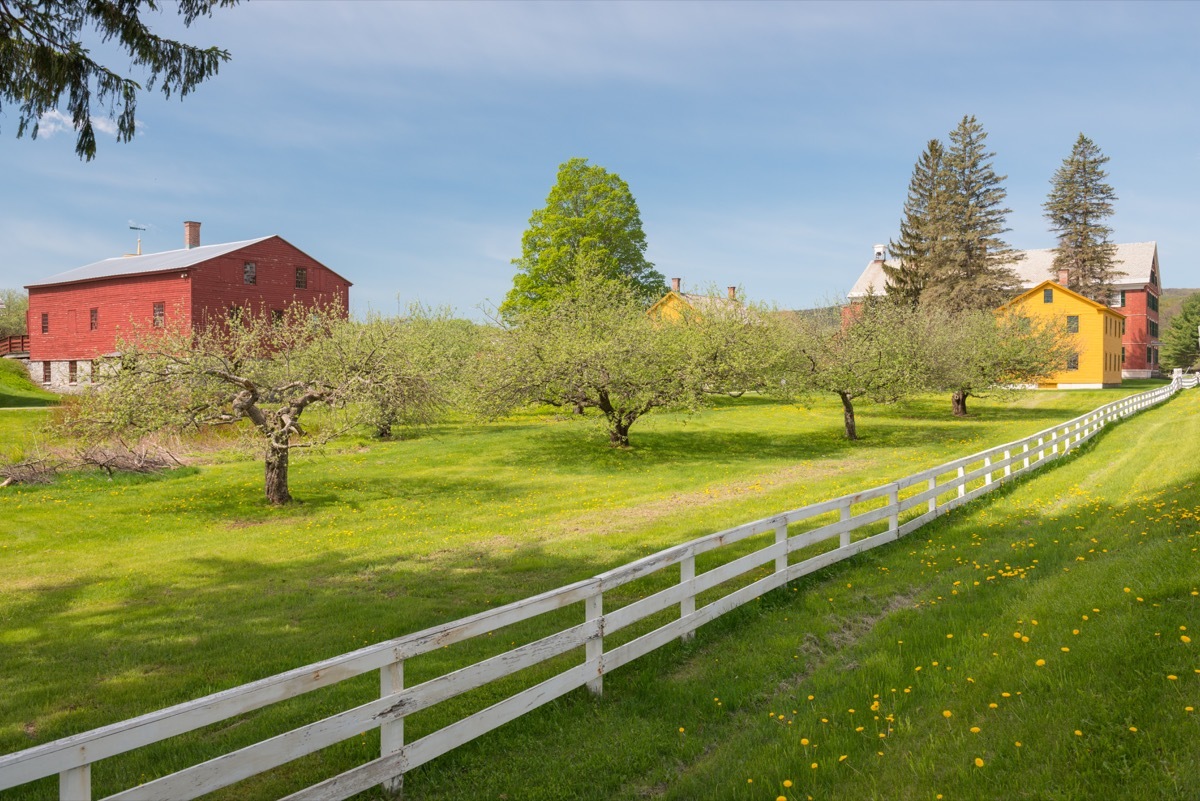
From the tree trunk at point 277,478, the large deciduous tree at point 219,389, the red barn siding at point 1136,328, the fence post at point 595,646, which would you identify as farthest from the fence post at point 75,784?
the red barn siding at point 1136,328

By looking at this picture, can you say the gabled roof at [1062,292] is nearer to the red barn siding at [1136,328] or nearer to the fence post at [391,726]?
the red barn siding at [1136,328]

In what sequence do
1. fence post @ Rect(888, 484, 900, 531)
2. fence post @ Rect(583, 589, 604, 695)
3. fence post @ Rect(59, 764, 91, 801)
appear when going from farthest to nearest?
fence post @ Rect(888, 484, 900, 531)
fence post @ Rect(583, 589, 604, 695)
fence post @ Rect(59, 764, 91, 801)

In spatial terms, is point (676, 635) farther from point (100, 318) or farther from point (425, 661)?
point (100, 318)

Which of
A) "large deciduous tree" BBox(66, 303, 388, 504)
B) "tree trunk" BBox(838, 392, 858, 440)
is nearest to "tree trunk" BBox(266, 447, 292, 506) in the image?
"large deciduous tree" BBox(66, 303, 388, 504)

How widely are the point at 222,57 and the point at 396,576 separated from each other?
7.55 metres

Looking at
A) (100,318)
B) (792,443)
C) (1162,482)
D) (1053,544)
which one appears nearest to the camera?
(1053,544)

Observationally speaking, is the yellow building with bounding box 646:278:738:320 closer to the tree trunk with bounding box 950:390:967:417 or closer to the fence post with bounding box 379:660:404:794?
the tree trunk with bounding box 950:390:967:417

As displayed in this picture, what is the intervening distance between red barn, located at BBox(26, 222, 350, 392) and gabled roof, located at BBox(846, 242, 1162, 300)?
49684 mm

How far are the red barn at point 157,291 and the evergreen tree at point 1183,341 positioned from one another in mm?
85147

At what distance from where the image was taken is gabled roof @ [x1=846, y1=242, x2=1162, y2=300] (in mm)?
74562

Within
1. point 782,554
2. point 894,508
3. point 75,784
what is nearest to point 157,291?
point 894,508

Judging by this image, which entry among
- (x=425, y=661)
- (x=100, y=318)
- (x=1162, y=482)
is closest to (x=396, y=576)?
(x=425, y=661)

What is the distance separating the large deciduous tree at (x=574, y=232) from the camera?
2056 inches

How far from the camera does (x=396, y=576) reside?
484 inches
